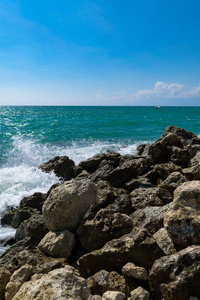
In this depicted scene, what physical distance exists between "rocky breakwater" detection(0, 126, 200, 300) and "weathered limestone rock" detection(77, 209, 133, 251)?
0.02 meters

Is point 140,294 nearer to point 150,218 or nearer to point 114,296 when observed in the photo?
point 114,296

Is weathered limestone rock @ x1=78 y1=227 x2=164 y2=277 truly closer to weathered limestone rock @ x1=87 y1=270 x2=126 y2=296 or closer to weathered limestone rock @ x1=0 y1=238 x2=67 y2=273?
weathered limestone rock @ x1=87 y1=270 x2=126 y2=296

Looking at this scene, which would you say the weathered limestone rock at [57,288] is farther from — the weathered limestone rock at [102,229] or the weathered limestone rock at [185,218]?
the weathered limestone rock at [185,218]

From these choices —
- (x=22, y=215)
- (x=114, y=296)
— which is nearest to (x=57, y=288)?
(x=114, y=296)

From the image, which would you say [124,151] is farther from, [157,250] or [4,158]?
[157,250]

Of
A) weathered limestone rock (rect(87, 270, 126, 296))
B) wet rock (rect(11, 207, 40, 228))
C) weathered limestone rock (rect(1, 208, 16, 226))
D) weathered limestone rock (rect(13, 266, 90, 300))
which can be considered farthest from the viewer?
weathered limestone rock (rect(1, 208, 16, 226))

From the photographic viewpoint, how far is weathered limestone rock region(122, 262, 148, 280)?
394cm

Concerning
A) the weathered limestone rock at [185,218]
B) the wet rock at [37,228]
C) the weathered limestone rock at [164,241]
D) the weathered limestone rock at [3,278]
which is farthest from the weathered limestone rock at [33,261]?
the weathered limestone rock at [185,218]

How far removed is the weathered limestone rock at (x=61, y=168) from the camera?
1275cm

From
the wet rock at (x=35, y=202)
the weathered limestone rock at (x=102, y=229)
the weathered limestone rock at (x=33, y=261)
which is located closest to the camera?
the weathered limestone rock at (x=33, y=261)

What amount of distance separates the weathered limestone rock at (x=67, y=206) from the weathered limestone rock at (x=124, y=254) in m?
1.21

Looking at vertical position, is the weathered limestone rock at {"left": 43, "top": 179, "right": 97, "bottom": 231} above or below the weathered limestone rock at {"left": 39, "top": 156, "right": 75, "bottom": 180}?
above

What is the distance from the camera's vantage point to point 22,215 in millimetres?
8266

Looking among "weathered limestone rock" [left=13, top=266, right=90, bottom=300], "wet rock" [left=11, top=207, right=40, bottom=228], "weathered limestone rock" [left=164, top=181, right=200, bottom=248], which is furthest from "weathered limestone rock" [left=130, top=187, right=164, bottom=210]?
"wet rock" [left=11, top=207, right=40, bottom=228]
